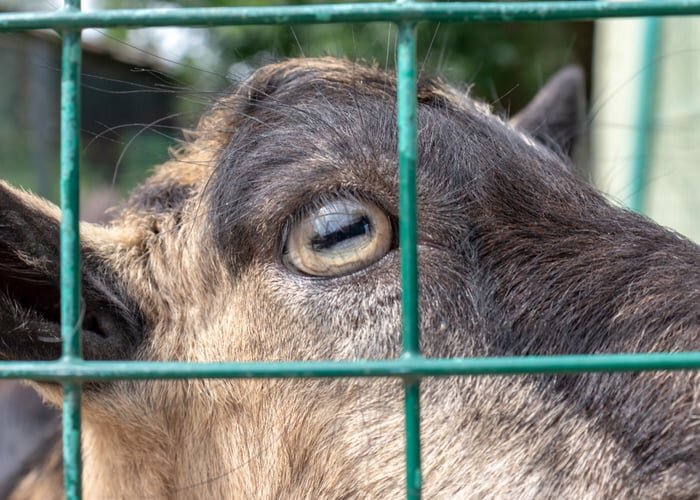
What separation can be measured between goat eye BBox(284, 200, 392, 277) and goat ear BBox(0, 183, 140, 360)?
78 cm

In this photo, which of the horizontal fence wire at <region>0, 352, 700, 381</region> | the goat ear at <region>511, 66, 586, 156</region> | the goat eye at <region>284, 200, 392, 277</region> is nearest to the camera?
the horizontal fence wire at <region>0, 352, 700, 381</region>

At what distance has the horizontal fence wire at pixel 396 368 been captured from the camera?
152 cm

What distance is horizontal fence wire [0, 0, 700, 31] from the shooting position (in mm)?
1596

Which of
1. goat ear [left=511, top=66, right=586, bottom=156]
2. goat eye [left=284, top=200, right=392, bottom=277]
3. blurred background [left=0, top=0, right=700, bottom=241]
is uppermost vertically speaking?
blurred background [left=0, top=0, right=700, bottom=241]

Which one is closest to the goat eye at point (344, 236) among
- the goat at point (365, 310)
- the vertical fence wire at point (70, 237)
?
the goat at point (365, 310)

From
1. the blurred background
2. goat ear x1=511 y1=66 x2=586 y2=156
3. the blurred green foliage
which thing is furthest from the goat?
the blurred green foliage

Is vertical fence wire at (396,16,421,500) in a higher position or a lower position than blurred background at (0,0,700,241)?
lower

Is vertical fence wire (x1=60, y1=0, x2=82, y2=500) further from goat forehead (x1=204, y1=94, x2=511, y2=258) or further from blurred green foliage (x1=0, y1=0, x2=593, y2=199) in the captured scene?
blurred green foliage (x1=0, y1=0, x2=593, y2=199)

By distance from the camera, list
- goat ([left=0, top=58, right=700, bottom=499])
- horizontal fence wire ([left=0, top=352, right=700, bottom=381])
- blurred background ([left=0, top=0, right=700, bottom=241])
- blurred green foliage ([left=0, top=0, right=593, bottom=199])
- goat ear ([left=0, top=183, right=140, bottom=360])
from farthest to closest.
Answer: blurred green foliage ([left=0, top=0, right=593, bottom=199]) → blurred background ([left=0, top=0, right=700, bottom=241]) → goat ear ([left=0, top=183, right=140, bottom=360]) → goat ([left=0, top=58, right=700, bottom=499]) → horizontal fence wire ([left=0, top=352, right=700, bottom=381])

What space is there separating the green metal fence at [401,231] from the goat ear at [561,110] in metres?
2.85

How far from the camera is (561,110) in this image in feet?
15.5

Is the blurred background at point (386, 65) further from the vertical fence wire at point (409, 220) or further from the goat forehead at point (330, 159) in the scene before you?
the vertical fence wire at point (409, 220)

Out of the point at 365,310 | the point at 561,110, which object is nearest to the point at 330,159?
the point at 365,310

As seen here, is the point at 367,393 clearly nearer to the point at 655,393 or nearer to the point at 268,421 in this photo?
the point at 268,421
